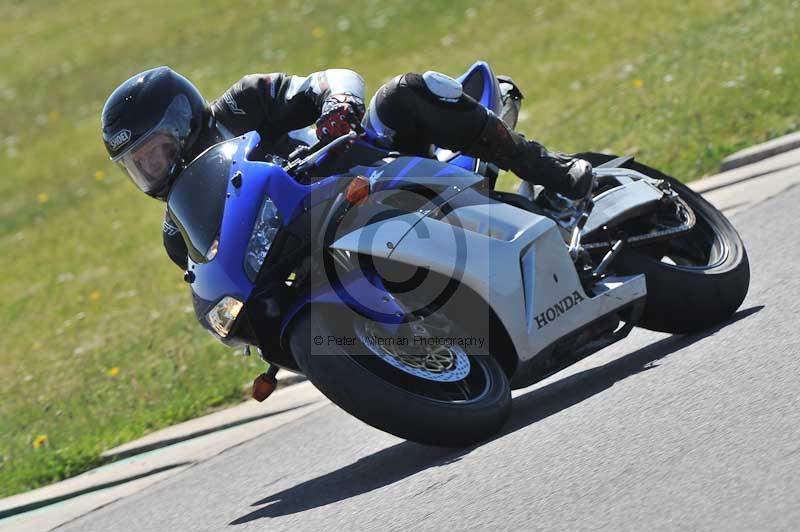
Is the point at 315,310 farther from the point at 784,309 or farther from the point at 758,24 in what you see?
the point at 758,24

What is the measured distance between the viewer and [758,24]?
477 inches

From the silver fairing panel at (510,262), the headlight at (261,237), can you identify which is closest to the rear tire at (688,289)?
the silver fairing panel at (510,262)

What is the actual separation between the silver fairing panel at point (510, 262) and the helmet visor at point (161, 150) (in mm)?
893

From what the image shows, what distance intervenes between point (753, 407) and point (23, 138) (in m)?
19.0

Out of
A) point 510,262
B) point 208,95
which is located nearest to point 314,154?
point 510,262

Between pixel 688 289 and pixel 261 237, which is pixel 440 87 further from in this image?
pixel 688 289

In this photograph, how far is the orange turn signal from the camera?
4836 millimetres

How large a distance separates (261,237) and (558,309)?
1239mm

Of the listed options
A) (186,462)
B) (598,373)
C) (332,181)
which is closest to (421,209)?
(332,181)

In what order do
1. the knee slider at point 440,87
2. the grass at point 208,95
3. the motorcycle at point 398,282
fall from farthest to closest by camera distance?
1. the grass at point 208,95
2. the knee slider at point 440,87
3. the motorcycle at point 398,282

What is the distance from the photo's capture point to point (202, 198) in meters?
5.07

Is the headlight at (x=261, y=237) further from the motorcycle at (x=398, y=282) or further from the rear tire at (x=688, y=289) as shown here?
the rear tire at (x=688, y=289)

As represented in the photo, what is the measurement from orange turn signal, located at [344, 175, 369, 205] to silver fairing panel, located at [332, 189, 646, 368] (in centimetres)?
12

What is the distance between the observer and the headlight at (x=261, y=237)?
4.82m
